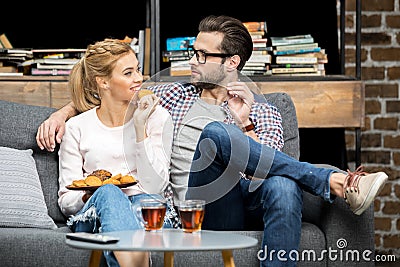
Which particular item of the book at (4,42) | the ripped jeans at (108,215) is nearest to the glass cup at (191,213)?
the ripped jeans at (108,215)

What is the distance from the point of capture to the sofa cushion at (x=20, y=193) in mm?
2885

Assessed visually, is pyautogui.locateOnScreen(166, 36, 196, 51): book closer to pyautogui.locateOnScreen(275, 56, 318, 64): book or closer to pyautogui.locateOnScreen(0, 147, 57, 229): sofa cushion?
pyautogui.locateOnScreen(275, 56, 318, 64): book

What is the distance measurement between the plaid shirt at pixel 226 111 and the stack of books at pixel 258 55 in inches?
32.6

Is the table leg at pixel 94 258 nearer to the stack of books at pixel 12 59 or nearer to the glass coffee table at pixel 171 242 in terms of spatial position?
the glass coffee table at pixel 171 242

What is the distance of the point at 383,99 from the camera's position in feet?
14.5

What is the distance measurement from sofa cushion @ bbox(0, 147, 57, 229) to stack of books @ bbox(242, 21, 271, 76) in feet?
4.46

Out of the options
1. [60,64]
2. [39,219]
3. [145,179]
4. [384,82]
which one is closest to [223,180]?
[145,179]

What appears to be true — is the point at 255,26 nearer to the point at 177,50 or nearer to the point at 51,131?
the point at 177,50

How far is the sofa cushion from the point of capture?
9.46 ft

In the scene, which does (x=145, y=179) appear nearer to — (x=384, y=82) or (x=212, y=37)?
(x=212, y=37)

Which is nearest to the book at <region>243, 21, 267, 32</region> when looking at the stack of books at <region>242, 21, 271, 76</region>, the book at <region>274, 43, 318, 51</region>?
the stack of books at <region>242, 21, 271, 76</region>

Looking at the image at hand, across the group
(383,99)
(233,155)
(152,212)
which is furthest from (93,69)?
(383,99)

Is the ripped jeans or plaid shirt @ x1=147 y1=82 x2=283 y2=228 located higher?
plaid shirt @ x1=147 y1=82 x2=283 y2=228

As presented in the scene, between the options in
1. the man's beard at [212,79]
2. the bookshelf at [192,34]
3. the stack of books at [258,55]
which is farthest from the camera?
the stack of books at [258,55]
